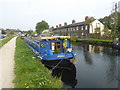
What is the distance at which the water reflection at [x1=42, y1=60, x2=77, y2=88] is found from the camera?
9491 mm

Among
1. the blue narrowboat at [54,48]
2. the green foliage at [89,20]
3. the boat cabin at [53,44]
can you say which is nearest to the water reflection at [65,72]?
the blue narrowboat at [54,48]

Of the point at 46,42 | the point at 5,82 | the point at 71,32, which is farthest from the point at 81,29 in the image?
the point at 5,82

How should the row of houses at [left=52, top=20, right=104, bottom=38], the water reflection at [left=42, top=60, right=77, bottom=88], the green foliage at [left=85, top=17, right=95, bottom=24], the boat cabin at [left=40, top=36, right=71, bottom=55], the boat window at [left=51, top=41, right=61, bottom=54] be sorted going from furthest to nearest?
the row of houses at [left=52, top=20, right=104, bottom=38] < the green foliage at [left=85, top=17, right=95, bottom=24] < the boat window at [left=51, top=41, right=61, bottom=54] < the boat cabin at [left=40, top=36, right=71, bottom=55] < the water reflection at [left=42, top=60, right=77, bottom=88]

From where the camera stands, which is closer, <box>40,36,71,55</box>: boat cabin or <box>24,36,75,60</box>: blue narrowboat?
<box>24,36,75,60</box>: blue narrowboat

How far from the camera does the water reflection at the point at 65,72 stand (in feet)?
31.1

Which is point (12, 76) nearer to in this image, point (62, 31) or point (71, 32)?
point (71, 32)

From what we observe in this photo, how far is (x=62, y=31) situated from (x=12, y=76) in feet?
192

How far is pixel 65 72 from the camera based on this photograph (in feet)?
38.1

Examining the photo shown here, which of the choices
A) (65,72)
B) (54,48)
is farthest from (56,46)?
(65,72)

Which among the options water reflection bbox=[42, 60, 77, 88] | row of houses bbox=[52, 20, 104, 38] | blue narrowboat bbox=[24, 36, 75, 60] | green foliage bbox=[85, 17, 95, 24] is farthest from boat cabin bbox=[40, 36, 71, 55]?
green foliage bbox=[85, 17, 95, 24]

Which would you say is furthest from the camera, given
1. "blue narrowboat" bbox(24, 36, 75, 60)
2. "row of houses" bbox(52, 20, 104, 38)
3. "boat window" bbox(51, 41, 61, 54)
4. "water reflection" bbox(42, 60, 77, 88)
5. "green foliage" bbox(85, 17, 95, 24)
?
"row of houses" bbox(52, 20, 104, 38)

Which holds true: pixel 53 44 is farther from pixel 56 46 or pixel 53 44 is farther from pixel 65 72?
pixel 65 72

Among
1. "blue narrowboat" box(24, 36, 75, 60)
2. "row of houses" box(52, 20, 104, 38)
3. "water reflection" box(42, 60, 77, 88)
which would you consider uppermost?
"row of houses" box(52, 20, 104, 38)

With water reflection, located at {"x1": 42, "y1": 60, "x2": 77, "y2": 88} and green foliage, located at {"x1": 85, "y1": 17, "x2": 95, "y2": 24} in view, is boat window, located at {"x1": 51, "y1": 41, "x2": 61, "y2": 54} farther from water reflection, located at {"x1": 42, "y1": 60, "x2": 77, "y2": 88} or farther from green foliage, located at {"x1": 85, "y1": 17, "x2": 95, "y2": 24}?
green foliage, located at {"x1": 85, "y1": 17, "x2": 95, "y2": 24}
